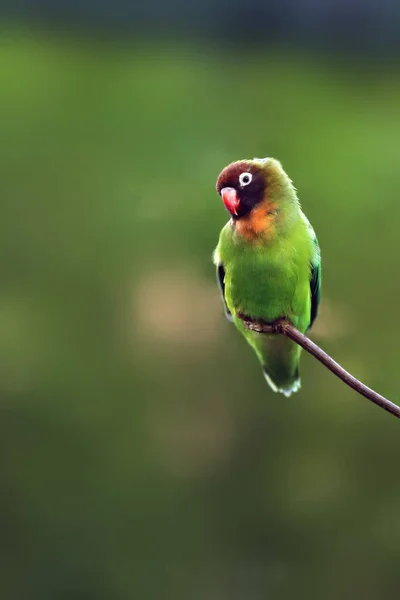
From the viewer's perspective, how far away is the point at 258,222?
1098 mm

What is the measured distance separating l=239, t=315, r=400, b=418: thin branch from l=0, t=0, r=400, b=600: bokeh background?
150cm

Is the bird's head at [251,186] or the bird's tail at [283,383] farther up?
the bird's head at [251,186]

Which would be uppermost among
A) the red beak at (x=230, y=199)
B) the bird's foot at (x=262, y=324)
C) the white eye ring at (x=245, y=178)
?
the white eye ring at (x=245, y=178)

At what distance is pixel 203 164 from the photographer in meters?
2.58

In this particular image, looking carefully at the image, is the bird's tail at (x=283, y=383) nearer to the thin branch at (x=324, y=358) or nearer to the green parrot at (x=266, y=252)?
the green parrot at (x=266, y=252)

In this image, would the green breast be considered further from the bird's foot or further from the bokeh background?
the bokeh background

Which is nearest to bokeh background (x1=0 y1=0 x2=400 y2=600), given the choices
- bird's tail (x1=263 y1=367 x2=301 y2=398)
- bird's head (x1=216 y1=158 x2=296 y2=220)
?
bird's tail (x1=263 y1=367 x2=301 y2=398)

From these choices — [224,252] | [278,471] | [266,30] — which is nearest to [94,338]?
[278,471]

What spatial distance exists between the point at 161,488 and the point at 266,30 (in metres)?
2.02

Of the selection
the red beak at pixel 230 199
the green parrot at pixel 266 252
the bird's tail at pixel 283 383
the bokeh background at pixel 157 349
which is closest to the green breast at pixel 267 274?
the green parrot at pixel 266 252

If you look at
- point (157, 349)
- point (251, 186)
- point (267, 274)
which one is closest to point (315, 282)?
point (267, 274)

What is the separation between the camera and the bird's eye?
98cm

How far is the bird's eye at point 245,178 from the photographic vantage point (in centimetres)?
98

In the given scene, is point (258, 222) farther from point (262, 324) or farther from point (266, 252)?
point (262, 324)
